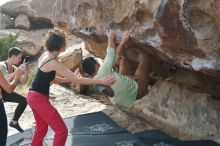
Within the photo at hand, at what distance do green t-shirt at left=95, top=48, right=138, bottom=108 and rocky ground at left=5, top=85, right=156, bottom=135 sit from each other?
3.74ft

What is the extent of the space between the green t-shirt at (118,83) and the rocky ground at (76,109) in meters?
1.14

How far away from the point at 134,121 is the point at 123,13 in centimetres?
205

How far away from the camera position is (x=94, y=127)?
22.9 feet

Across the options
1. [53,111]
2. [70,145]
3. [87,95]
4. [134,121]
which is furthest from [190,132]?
[87,95]

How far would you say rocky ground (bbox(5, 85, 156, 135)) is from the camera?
727 centimetres

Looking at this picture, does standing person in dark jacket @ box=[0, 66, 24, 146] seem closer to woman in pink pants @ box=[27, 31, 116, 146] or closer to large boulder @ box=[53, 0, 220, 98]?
woman in pink pants @ box=[27, 31, 116, 146]

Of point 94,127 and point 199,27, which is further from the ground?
point 199,27

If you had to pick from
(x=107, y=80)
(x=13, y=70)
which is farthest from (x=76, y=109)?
(x=107, y=80)

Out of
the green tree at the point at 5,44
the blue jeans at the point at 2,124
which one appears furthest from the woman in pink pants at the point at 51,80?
the green tree at the point at 5,44

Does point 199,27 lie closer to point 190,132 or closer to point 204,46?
point 204,46

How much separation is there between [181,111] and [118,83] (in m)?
1.48

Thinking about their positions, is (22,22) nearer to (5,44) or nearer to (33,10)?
(33,10)

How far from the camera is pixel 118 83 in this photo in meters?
5.71

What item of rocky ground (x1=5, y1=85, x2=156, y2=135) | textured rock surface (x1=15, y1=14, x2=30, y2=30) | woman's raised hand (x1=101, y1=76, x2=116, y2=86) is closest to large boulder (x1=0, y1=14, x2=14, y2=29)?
textured rock surface (x1=15, y1=14, x2=30, y2=30)
